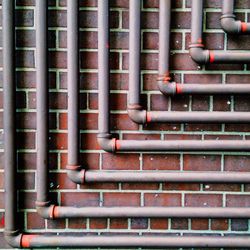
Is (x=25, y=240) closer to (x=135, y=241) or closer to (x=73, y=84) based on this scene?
(x=135, y=241)

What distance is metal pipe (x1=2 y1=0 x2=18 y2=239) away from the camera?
4.33 ft

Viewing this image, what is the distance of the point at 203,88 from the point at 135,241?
0.73 meters

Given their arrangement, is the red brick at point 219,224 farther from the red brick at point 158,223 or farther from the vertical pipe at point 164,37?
the vertical pipe at point 164,37

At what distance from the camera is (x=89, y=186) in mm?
1424

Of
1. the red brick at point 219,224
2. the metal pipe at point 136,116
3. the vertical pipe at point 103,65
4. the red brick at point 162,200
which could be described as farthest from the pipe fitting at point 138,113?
the red brick at point 219,224

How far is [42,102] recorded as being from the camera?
1.35 meters

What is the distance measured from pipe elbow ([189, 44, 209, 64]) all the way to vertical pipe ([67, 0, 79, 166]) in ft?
1.62

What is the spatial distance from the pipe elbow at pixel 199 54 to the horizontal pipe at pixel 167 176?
0.49 m

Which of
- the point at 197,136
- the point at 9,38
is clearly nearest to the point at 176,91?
the point at 197,136

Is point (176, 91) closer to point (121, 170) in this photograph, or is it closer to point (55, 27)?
point (121, 170)

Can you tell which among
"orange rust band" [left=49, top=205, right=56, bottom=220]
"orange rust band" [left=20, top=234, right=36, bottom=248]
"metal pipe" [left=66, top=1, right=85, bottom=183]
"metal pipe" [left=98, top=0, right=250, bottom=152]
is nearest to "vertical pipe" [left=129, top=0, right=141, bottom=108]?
"metal pipe" [left=98, top=0, right=250, bottom=152]

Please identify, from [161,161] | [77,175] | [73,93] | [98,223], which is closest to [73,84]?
[73,93]

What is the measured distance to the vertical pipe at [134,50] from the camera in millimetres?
1321

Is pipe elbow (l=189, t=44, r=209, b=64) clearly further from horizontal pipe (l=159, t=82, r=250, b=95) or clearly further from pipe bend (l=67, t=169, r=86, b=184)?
pipe bend (l=67, t=169, r=86, b=184)
